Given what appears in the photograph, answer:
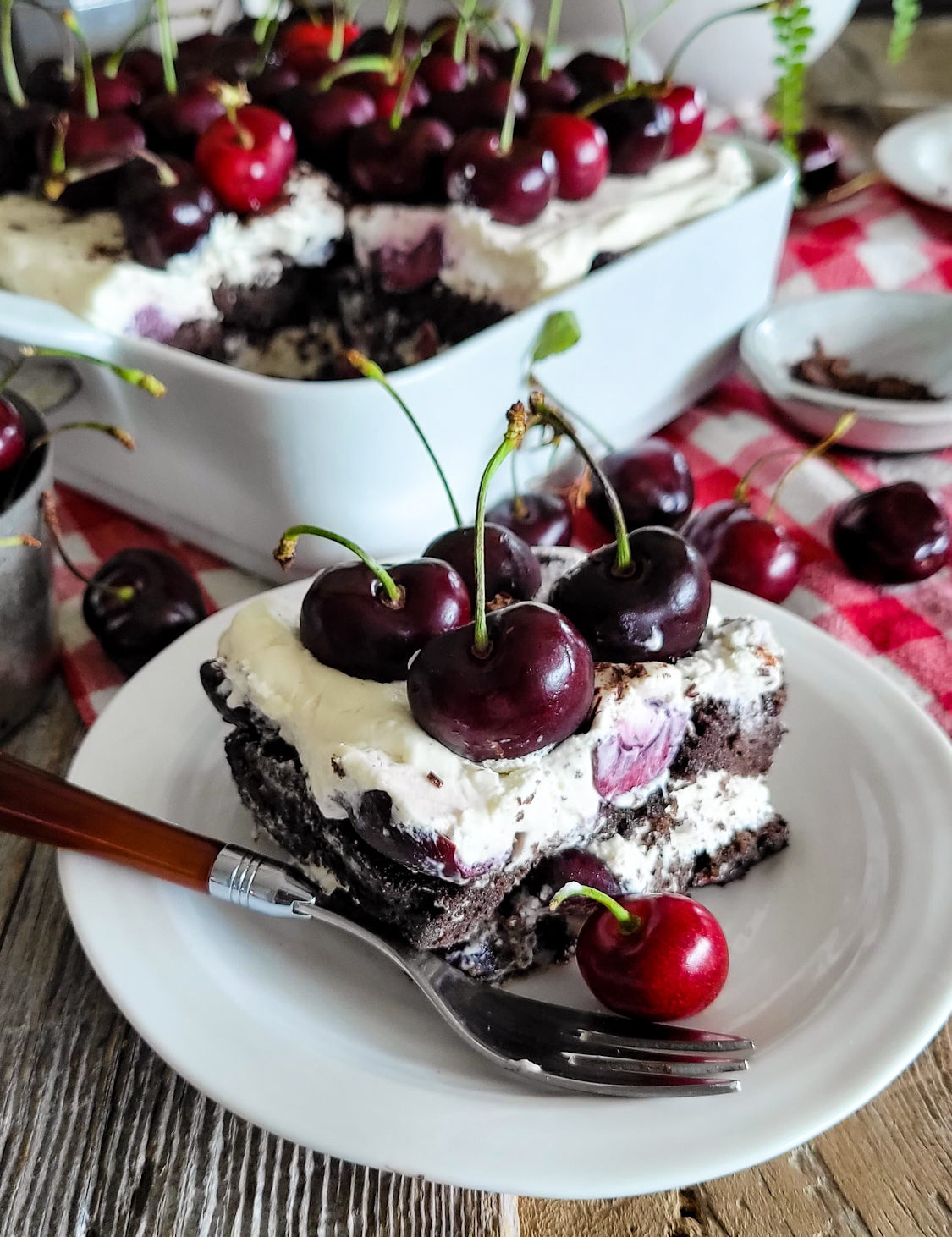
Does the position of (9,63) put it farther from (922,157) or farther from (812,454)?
(922,157)

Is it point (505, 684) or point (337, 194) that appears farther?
point (337, 194)

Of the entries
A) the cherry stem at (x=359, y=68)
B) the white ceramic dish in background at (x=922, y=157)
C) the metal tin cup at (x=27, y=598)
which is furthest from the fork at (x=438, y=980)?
the white ceramic dish in background at (x=922, y=157)

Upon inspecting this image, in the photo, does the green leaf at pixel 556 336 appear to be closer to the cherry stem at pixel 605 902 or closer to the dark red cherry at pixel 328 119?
the dark red cherry at pixel 328 119

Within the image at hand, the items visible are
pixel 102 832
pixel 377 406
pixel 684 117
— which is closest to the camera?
pixel 102 832

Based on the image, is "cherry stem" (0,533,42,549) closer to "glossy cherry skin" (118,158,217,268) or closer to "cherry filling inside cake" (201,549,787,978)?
"cherry filling inside cake" (201,549,787,978)

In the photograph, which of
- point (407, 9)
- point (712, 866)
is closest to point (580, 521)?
point (712, 866)

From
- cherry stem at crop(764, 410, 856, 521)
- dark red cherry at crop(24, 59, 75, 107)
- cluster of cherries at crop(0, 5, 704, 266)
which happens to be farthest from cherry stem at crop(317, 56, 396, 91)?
cherry stem at crop(764, 410, 856, 521)

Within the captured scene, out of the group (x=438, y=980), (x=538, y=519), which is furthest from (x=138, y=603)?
(x=438, y=980)
